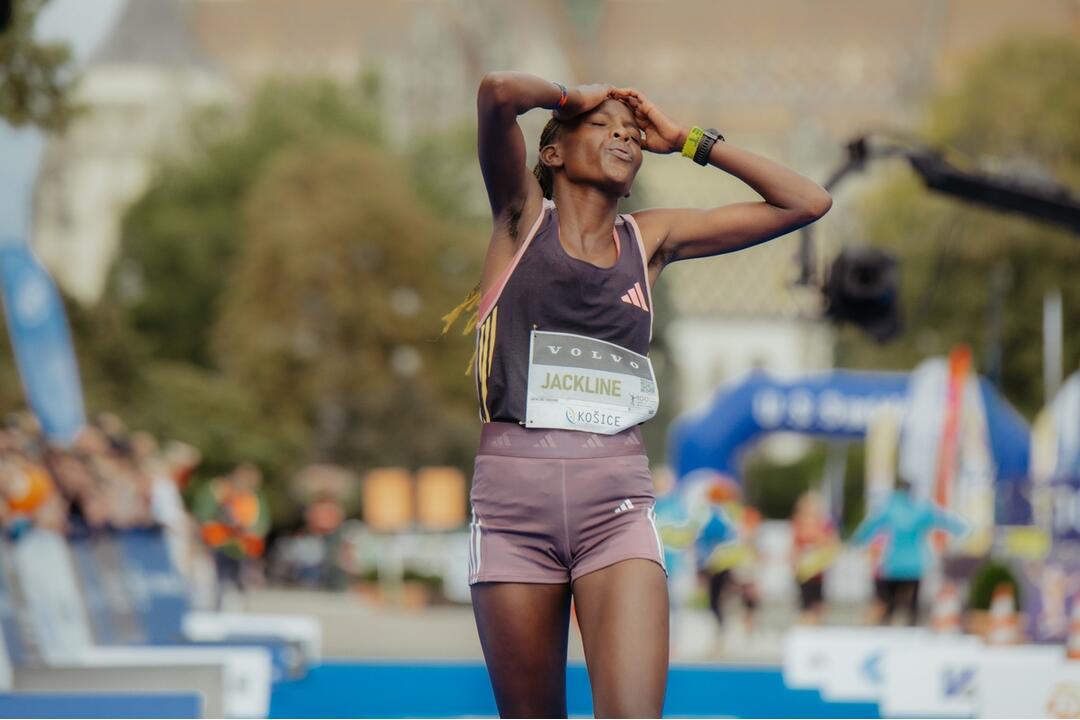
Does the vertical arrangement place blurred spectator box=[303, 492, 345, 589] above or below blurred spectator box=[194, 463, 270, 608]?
below

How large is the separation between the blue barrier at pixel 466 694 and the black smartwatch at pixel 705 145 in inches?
262

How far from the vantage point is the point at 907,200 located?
4703 cm

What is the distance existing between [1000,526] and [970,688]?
1850 cm

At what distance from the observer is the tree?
144 feet

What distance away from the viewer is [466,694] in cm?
1372

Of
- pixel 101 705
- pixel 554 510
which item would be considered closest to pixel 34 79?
pixel 101 705

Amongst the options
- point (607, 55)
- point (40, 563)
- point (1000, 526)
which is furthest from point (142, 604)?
point (607, 55)

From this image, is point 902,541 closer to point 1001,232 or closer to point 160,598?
point 160,598

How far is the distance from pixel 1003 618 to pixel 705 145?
43.6 ft

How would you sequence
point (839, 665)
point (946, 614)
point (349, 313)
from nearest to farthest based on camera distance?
point (839, 665) < point (946, 614) < point (349, 313)

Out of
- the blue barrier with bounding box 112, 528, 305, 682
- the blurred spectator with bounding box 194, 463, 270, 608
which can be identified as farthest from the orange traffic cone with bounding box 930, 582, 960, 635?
the blurred spectator with bounding box 194, 463, 270, 608

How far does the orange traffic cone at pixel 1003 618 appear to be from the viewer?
1655 centimetres

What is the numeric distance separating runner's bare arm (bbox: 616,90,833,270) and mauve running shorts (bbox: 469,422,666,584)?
0.58 meters

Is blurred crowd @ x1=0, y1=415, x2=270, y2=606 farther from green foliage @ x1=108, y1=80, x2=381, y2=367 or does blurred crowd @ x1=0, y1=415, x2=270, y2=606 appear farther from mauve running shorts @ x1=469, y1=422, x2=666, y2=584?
green foliage @ x1=108, y1=80, x2=381, y2=367
